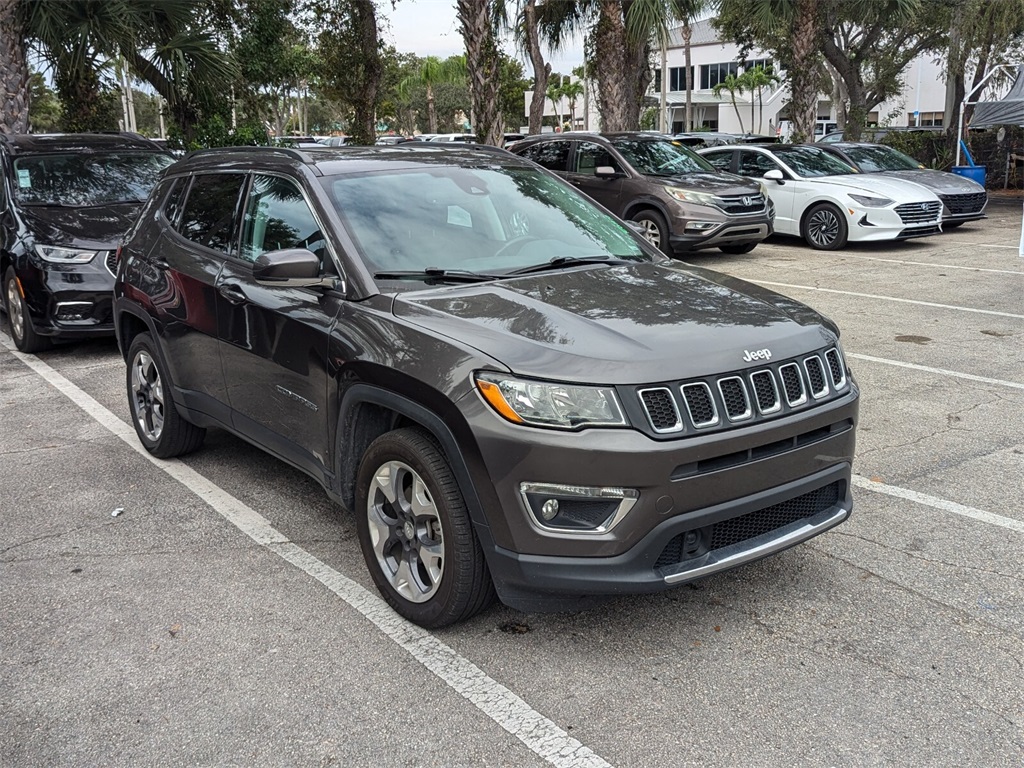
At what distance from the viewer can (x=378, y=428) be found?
388 cm

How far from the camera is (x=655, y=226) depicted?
44.2 ft

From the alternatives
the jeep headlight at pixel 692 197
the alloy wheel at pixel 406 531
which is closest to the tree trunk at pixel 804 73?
the jeep headlight at pixel 692 197

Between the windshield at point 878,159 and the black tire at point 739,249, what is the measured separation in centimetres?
290

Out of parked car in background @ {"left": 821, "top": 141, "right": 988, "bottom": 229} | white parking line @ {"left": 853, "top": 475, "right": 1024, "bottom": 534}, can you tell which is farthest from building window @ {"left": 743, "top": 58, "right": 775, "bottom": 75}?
white parking line @ {"left": 853, "top": 475, "right": 1024, "bottom": 534}

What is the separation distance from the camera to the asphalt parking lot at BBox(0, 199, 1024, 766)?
305 centimetres

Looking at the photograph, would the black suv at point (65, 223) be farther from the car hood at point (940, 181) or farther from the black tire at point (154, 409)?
the car hood at point (940, 181)

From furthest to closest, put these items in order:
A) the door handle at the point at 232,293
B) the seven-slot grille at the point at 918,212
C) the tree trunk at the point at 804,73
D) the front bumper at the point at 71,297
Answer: the tree trunk at the point at 804,73 → the seven-slot grille at the point at 918,212 → the front bumper at the point at 71,297 → the door handle at the point at 232,293

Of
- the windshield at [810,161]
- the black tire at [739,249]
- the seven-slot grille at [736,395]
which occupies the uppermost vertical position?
the windshield at [810,161]

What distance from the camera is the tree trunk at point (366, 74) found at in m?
21.8

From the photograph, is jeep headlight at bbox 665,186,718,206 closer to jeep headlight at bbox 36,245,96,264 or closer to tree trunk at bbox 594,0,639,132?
A: tree trunk at bbox 594,0,639,132

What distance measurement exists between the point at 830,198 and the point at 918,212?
4.11 feet

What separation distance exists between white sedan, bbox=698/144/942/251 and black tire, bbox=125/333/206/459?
37.3ft

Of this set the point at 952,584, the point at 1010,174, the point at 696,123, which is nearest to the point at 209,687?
the point at 952,584

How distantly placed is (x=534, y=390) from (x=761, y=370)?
0.83 m
